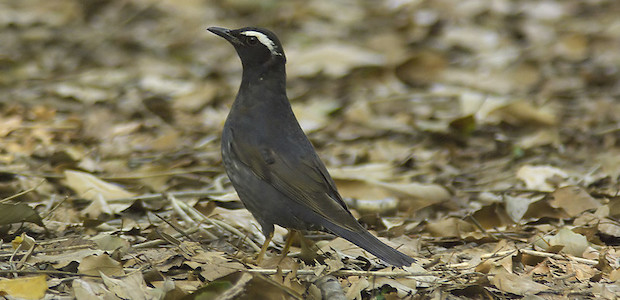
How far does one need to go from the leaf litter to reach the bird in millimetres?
207

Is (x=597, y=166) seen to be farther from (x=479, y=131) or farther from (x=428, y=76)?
(x=428, y=76)

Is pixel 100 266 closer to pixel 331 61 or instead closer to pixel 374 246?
pixel 374 246

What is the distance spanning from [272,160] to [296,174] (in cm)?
15

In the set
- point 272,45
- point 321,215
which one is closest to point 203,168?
point 272,45

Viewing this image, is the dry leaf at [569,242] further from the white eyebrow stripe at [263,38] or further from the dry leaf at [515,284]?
the white eyebrow stripe at [263,38]

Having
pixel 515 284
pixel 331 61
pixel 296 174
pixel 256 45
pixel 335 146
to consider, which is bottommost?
pixel 335 146

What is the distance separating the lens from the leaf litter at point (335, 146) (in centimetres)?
363

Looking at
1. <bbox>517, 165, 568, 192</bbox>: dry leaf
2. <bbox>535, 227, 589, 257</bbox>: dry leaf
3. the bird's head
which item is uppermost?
the bird's head

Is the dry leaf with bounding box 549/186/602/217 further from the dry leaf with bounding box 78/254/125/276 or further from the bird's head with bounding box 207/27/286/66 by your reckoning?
the dry leaf with bounding box 78/254/125/276

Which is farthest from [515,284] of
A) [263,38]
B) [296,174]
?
[263,38]

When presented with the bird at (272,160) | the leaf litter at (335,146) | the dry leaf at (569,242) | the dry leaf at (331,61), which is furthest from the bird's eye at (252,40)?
the dry leaf at (331,61)

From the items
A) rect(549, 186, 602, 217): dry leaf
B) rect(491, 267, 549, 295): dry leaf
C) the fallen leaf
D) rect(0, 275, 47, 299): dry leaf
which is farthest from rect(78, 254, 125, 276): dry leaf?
rect(549, 186, 602, 217): dry leaf

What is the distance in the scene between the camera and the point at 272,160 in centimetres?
405

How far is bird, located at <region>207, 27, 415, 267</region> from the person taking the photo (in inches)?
154
